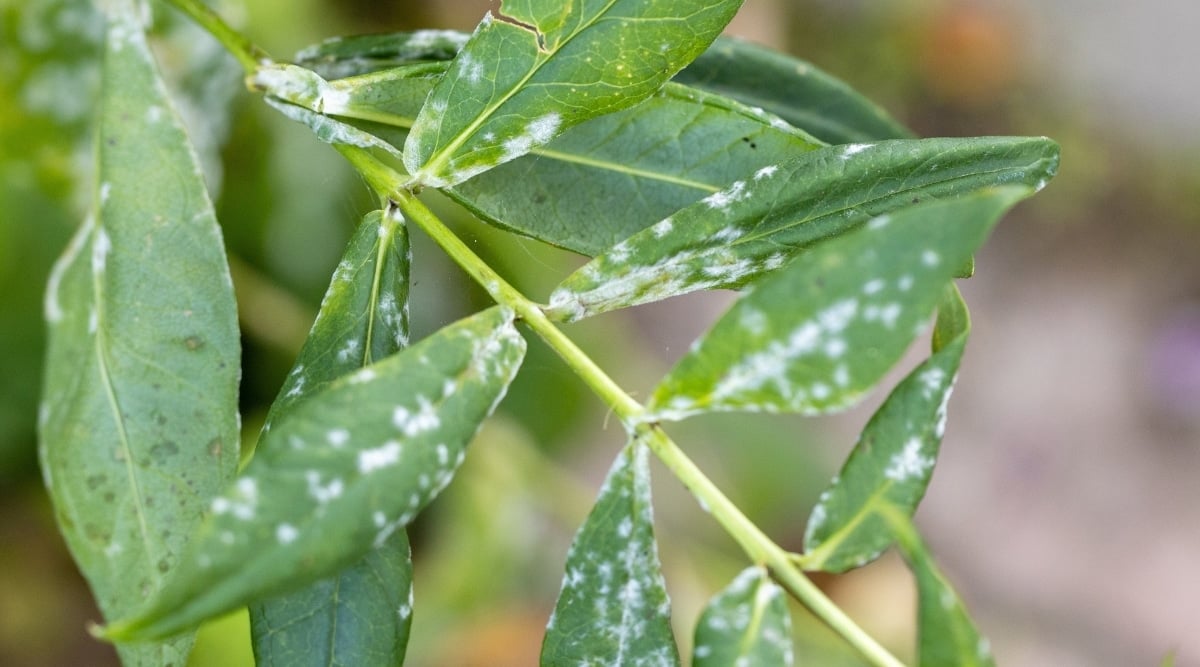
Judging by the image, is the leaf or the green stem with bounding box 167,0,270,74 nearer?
the leaf

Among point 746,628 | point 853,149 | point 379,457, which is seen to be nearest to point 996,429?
point 853,149

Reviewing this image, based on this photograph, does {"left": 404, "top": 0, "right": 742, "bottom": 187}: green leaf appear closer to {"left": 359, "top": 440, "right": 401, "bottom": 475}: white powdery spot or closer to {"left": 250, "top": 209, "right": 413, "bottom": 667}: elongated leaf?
{"left": 250, "top": 209, "right": 413, "bottom": 667}: elongated leaf

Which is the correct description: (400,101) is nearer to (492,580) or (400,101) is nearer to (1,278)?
(1,278)

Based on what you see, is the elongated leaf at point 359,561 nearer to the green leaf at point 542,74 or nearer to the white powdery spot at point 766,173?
the green leaf at point 542,74

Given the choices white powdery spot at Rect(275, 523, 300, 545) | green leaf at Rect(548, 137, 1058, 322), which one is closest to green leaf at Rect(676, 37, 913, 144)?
green leaf at Rect(548, 137, 1058, 322)

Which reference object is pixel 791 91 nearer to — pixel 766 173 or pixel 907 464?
pixel 766 173

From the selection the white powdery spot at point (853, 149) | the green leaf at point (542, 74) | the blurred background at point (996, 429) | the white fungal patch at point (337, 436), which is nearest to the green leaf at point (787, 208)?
the white powdery spot at point (853, 149)

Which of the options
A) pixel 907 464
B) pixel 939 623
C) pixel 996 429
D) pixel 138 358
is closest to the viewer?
pixel 939 623

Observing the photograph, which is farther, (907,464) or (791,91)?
(791,91)
